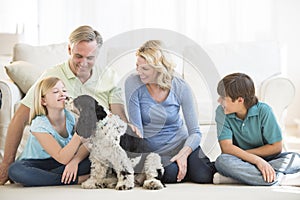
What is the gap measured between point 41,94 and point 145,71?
40cm

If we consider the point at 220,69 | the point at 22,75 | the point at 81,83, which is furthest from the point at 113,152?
the point at 220,69

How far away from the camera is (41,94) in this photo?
6.52 ft

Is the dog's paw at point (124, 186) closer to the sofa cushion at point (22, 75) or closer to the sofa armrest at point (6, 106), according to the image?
the sofa armrest at point (6, 106)

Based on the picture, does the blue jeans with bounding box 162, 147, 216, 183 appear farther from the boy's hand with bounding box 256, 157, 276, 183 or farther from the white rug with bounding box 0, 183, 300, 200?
the boy's hand with bounding box 256, 157, 276, 183

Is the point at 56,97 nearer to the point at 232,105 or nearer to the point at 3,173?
the point at 3,173

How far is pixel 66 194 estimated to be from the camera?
1.77 metres

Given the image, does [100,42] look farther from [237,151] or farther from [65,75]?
[237,151]

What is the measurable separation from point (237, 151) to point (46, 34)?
2729mm

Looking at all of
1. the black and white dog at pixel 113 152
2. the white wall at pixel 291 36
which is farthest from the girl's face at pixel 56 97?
the white wall at pixel 291 36

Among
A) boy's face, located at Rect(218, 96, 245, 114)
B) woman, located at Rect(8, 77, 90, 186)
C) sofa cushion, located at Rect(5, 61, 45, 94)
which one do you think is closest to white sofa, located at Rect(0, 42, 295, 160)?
sofa cushion, located at Rect(5, 61, 45, 94)

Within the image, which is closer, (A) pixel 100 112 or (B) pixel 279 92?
(A) pixel 100 112

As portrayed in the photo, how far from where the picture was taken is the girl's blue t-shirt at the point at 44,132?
1.93 m

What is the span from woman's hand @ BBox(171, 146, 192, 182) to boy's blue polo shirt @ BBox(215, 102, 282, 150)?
0.14 metres

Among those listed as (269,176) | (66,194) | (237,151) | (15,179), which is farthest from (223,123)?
(15,179)
